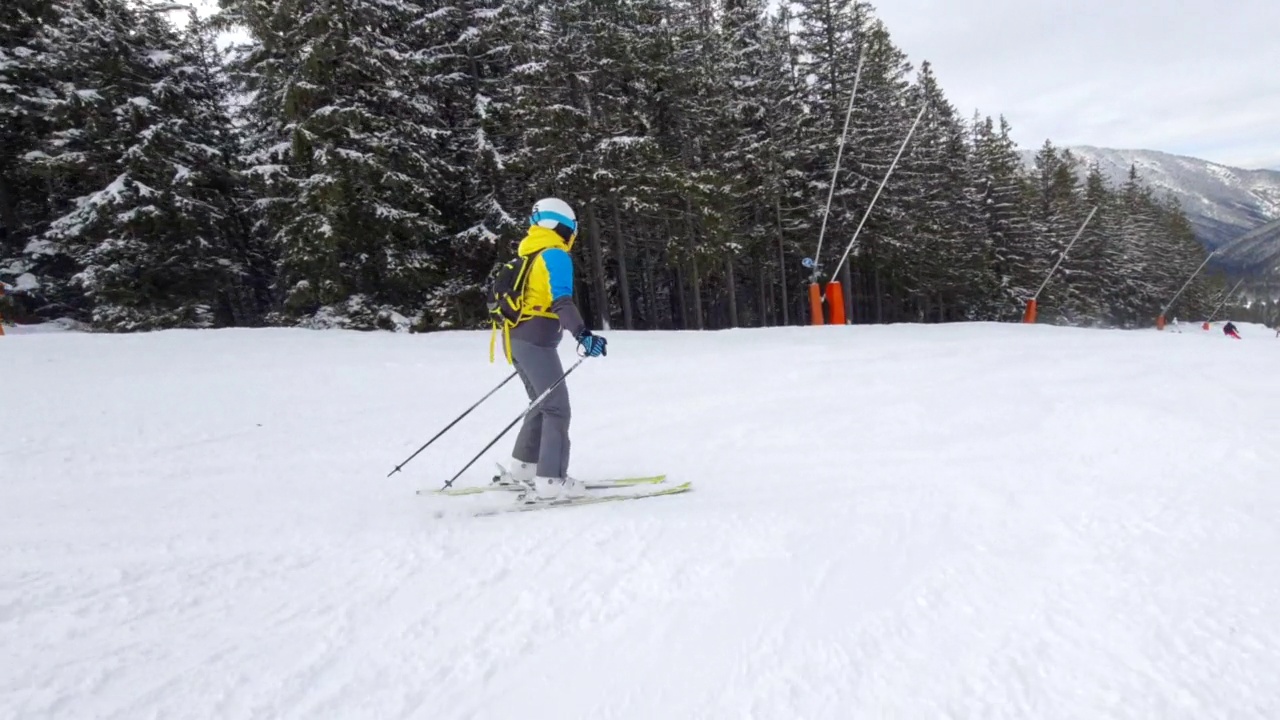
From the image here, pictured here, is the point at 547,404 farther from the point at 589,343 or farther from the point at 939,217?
the point at 939,217

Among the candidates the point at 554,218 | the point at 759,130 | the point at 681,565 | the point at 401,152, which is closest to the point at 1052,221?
the point at 759,130

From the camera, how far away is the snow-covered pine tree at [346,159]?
599 inches

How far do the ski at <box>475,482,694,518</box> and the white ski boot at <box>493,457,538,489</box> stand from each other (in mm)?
297

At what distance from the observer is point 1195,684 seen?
2.14m

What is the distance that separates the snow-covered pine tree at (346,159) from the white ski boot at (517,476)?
12840mm

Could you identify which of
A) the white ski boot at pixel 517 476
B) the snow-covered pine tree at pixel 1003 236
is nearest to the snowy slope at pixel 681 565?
the white ski boot at pixel 517 476

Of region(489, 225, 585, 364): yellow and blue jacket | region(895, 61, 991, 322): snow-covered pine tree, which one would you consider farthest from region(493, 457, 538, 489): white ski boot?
region(895, 61, 991, 322): snow-covered pine tree

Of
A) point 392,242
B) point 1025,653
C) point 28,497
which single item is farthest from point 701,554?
point 392,242

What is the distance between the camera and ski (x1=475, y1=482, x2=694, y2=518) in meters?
4.16

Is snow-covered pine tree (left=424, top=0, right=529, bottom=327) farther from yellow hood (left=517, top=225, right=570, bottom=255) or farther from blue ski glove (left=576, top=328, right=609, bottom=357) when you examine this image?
blue ski glove (left=576, top=328, right=609, bottom=357)

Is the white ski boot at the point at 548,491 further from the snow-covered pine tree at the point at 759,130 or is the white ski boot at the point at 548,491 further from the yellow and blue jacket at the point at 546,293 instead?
the snow-covered pine tree at the point at 759,130

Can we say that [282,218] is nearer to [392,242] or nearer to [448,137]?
[392,242]

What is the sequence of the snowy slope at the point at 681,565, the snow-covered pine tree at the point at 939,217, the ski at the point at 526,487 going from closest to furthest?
the snowy slope at the point at 681,565, the ski at the point at 526,487, the snow-covered pine tree at the point at 939,217

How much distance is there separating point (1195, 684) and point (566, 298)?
3.49 m
